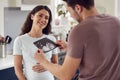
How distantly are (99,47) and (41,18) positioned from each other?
0.84 metres

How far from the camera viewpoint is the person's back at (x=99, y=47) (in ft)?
4.19

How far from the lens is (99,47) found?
1.29 metres

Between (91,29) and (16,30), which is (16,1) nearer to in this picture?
(16,30)

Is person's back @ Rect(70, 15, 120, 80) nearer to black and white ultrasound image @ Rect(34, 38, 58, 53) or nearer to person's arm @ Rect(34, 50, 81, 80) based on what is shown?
person's arm @ Rect(34, 50, 81, 80)

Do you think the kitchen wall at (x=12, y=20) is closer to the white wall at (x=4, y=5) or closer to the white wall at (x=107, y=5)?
the white wall at (x=4, y=5)

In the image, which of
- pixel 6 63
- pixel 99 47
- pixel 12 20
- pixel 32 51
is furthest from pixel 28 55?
pixel 12 20

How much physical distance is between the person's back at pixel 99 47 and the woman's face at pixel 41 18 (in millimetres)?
763

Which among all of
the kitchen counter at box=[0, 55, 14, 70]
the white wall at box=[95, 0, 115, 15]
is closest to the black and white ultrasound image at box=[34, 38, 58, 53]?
the kitchen counter at box=[0, 55, 14, 70]

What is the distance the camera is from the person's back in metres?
1.28

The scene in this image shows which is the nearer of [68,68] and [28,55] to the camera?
[68,68]

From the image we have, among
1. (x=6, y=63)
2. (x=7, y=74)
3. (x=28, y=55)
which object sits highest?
(x=28, y=55)

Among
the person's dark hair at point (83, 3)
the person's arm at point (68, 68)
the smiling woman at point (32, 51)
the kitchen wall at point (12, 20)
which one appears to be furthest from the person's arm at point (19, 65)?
the kitchen wall at point (12, 20)

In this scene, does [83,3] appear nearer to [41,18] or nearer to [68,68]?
[68,68]

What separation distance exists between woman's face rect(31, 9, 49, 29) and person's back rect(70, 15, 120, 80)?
76cm
